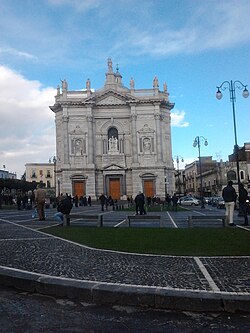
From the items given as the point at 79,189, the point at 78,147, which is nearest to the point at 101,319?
the point at 79,189

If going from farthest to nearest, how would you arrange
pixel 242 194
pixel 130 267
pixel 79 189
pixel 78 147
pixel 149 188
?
pixel 78 147 → pixel 149 188 → pixel 79 189 → pixel 242 194 → pixel 130 267

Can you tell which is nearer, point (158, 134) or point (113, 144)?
point (158, 134)

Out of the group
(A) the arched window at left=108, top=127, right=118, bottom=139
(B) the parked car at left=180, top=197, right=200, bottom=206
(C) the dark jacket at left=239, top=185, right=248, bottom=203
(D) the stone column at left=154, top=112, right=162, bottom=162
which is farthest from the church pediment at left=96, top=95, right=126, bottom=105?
(C) the dark jacket at left=239, top=185, right=248, bottom=203

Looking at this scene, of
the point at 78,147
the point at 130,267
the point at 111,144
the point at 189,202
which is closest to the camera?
the point at 130,267

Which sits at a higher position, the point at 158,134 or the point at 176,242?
the point at 158,134

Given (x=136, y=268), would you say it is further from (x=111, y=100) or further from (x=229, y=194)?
(x=111, y=100)

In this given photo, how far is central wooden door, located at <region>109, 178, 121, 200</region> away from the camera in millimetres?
64562

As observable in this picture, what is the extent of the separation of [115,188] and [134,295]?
58.9m

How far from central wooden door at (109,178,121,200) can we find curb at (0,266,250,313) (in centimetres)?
5768

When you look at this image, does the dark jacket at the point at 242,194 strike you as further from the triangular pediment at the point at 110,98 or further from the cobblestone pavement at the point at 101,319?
the triangular pediment at the point at 110,98

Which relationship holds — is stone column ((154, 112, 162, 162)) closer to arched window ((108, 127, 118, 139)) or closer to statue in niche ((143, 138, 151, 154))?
statue in niche ((143, 138, 151, 154))

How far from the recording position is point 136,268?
7707 millimetres

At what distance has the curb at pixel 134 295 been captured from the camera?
214 inches

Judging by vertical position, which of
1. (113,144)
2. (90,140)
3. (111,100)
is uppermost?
(111,100)
